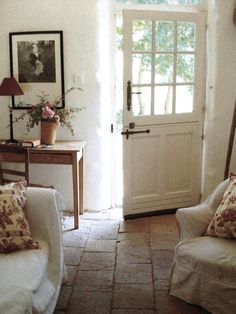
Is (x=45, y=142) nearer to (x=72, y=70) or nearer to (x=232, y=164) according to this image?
(x=72, y=70)

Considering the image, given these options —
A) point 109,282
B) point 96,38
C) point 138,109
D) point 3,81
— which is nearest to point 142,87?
point 138,109

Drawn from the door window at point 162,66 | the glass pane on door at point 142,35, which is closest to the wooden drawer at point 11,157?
the door window at point 162,66

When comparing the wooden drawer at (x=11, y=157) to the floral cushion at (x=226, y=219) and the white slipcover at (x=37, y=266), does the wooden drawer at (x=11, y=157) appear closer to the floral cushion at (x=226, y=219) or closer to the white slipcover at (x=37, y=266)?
the white slipcover at (x=37, y=266)

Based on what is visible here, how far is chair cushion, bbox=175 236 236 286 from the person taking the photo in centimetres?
220

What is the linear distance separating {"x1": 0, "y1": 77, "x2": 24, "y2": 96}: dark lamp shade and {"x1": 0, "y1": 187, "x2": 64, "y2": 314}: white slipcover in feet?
4.73

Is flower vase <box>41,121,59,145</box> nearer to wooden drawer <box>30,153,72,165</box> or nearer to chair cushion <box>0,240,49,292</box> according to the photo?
wooden drawer <box>30,153,72,165</box>

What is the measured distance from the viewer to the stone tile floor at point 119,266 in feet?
8.02

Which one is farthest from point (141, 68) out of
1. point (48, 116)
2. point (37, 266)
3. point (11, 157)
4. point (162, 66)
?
point (37, 266)

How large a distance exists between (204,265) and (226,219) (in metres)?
0.31

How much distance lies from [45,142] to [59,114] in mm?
303

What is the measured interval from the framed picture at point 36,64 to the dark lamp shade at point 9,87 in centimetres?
26

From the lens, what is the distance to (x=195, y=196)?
13.7 feet

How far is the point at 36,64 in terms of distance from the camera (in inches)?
152

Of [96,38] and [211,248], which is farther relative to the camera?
[96,38]
